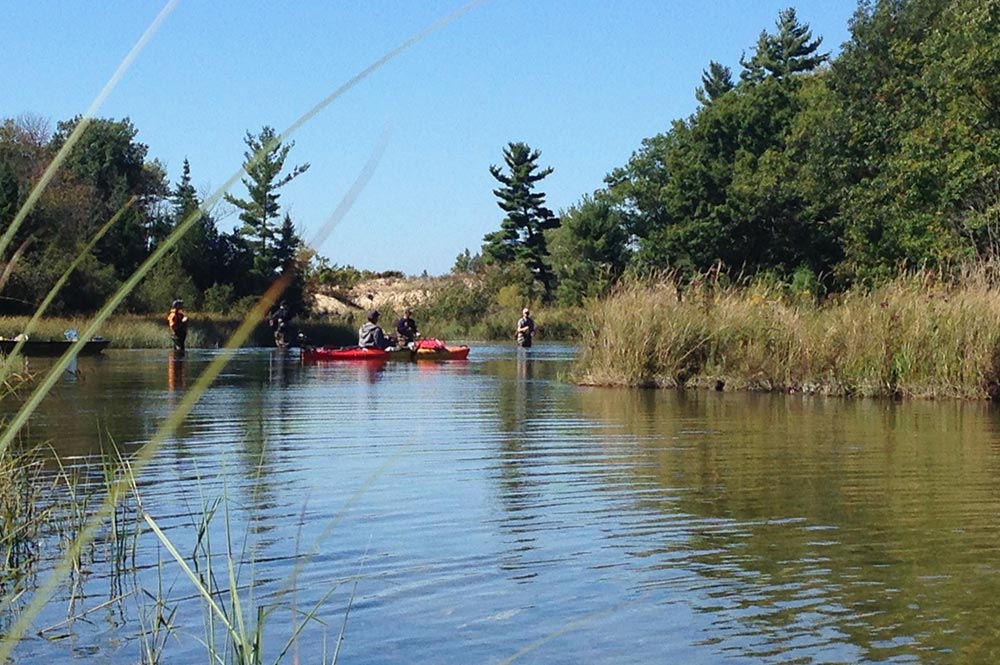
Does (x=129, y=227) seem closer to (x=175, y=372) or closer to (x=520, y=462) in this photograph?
(x=175, y=372)

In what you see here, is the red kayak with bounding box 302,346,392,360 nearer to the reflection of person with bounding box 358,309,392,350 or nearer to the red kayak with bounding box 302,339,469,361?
the red kayak with bounding box 302,339,469,361

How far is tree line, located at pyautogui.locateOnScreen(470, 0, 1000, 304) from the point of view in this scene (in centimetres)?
3772

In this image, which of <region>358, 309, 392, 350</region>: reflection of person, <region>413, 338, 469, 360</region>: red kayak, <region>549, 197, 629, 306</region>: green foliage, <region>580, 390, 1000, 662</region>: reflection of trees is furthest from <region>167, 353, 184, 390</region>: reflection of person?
<region>549, 197, 629, 306</region>: green foliage

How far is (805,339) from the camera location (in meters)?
21.8

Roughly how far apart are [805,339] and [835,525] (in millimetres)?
13449

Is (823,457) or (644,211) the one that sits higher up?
(644,211)

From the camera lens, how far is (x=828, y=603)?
21.1ft

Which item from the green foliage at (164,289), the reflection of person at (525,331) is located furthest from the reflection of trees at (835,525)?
the green foliage at (164,289)

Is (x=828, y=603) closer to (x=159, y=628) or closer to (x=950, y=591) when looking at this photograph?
(x=950, y=591)

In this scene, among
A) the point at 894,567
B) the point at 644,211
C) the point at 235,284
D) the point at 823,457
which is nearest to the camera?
the point at 894,567

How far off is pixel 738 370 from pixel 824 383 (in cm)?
157

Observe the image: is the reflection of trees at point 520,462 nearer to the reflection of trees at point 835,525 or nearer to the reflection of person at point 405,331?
the reflection of trees at point 835,525

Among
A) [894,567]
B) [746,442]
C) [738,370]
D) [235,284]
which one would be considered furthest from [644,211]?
[894,567]

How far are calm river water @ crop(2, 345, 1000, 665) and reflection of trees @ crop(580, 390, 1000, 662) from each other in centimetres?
2
